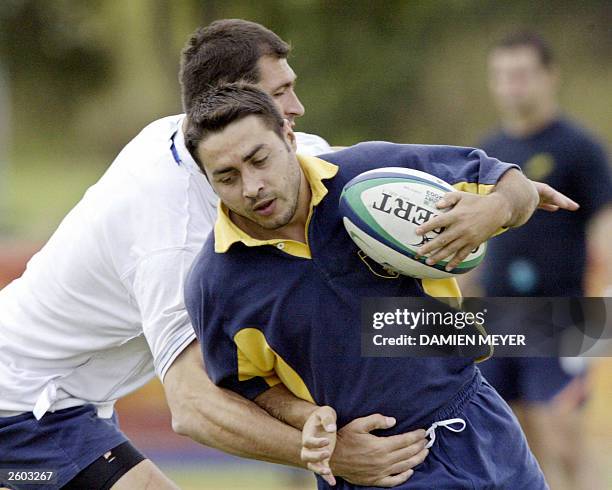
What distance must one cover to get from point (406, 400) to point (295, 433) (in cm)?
20

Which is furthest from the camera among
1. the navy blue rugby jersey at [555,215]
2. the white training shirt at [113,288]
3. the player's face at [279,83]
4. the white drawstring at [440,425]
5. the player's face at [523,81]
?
the player's face at [523,81]

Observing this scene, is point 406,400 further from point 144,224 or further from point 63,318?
point 63,318

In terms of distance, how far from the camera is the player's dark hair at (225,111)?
5.73 ft

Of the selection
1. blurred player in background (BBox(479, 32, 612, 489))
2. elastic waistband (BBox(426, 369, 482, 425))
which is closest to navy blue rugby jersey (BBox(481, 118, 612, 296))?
blurred player in background (BBox(479, 32, 612, 489))

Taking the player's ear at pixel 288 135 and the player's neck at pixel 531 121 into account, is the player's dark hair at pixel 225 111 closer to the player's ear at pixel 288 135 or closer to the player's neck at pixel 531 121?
the player's ear at pixel 288 135

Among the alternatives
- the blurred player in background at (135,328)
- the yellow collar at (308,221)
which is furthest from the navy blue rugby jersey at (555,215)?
the yellow collar at (308,221)

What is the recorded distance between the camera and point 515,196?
1767 mm

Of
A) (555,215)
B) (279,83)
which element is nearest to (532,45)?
(555,215)

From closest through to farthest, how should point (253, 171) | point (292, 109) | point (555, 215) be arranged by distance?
1. point (253, 171)
2. point (292, 109)
3. point (555, 215)

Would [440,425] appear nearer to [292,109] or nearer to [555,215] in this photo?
[292,109]

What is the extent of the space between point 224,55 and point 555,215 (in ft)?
5.37

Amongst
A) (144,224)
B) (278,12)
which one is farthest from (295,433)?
(278,12)

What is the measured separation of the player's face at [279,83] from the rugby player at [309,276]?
0.25 m

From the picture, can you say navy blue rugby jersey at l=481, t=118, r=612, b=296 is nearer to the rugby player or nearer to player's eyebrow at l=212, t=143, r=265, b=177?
the rugby player
